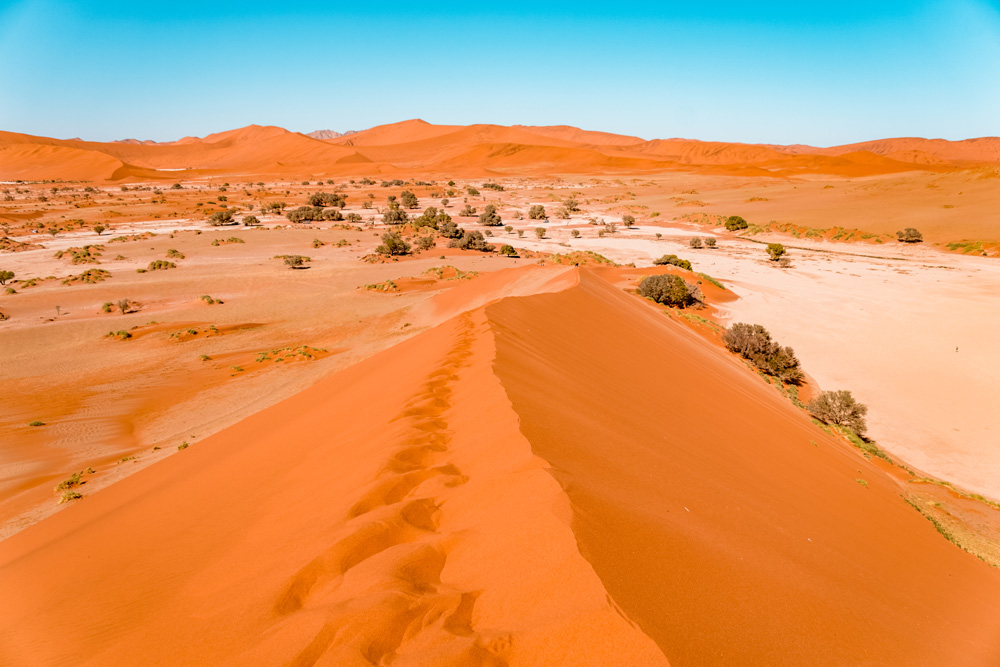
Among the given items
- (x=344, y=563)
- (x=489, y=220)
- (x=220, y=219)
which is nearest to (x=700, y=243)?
(x=489, y=220)

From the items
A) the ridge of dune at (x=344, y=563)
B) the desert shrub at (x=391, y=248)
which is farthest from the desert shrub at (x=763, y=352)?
the desert shrub at (x=391, y=248)

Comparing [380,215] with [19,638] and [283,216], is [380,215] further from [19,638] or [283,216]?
[19,638]

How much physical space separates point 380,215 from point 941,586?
120 ft

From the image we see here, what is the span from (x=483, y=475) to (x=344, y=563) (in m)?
0.86

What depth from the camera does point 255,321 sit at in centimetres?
Result: 1379

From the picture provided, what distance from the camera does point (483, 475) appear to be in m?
2.79

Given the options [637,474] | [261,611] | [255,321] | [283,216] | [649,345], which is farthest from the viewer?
[283,216]

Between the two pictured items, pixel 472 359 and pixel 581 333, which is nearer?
pixel 472 359

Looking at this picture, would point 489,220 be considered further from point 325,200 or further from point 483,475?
point 483,475

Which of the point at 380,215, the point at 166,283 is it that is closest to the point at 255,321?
the point at 166,283

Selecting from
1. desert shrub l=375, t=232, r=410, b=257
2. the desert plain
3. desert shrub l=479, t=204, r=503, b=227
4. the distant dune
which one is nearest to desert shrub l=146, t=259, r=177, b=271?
the desert plain

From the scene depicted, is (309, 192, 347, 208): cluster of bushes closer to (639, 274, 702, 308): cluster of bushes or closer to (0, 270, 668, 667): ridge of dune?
(639, 274, 702, 308): cluster of bushes

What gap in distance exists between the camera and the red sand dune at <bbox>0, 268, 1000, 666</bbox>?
184 centimetres

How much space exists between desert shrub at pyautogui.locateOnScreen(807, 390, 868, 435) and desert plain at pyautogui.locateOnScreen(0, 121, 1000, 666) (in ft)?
1.22
